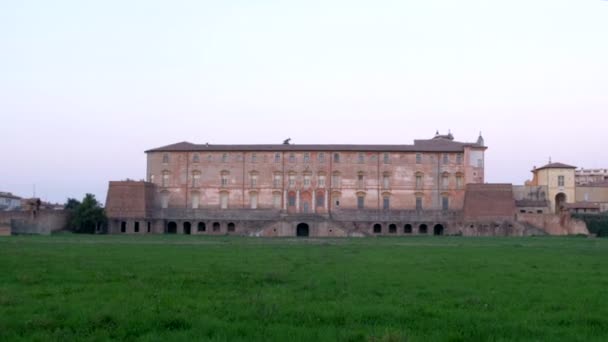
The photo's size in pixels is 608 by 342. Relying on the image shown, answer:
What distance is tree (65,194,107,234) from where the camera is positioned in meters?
65.8

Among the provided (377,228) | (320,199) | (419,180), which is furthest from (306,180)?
(419,180)

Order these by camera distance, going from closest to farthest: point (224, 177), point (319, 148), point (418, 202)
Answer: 1. point (418, 202)
2. point (319, 148)
3. point (224, 177)

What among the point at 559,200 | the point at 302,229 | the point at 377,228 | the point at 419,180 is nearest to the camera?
the point at 302,229

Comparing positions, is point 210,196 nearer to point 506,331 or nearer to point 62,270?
point 62,270

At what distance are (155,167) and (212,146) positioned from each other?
566 centimetres

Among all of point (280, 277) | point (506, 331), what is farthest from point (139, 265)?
point (506, 331)

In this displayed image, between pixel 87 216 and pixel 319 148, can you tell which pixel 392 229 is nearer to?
pixel 319 148

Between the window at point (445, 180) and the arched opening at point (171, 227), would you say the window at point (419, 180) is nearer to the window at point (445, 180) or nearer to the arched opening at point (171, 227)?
the window at point (445, 180)

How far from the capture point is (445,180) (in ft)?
234

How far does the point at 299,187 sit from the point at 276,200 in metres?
2.41

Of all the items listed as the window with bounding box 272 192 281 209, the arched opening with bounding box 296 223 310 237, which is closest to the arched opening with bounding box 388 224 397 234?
the arched opening with bounding box 296 223 310 237

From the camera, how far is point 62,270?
18312mm

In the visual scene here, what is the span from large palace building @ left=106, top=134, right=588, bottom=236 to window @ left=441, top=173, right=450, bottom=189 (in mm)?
90

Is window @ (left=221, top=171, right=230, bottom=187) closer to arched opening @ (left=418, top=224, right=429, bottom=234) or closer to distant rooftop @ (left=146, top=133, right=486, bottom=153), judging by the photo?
distant rooftop @ (left=146, top=133, right=486, bottom=153)
